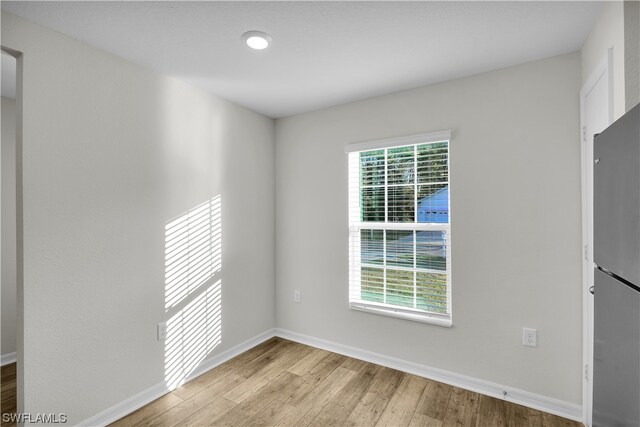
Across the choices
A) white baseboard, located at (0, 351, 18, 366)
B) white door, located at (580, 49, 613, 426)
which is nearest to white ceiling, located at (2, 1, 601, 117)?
white door, located at (580, 49, 613, 426)

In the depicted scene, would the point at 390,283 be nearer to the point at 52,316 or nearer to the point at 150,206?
the point at 150,206

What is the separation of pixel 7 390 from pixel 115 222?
160 cm

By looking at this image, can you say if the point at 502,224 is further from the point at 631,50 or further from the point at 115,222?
the point at 115,222

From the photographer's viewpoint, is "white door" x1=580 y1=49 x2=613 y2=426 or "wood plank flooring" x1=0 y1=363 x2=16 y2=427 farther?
"wood plank flooring" x1=0 y1=363 x2=16 y2=427

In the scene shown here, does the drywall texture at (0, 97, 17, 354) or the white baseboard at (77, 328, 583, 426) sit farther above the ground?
the drywall texture at (0, 97, 17, 354)

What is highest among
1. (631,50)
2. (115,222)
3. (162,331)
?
(631,50)

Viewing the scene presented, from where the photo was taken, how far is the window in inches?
97.4

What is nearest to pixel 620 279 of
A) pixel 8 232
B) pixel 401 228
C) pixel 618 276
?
pixel 618 276

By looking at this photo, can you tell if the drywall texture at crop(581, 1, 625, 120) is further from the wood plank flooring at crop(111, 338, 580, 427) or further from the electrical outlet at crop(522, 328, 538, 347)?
the wood plank flooring at crop(111, 338, 580, 427)

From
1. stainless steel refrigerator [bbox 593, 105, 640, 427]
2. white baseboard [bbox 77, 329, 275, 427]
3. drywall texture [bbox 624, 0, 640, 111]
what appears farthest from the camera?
white baseboard [bbox 77, 329, 275, 427]

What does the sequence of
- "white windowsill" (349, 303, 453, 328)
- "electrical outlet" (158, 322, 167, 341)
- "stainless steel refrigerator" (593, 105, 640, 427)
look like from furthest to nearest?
"white windowsill" (349, 303, 453, 328)
"electrical outlet" (158, 322, 167, 341)
"stainless steel refrigerator" (593, 105, 640, 427)

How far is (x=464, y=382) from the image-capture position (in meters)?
2.31

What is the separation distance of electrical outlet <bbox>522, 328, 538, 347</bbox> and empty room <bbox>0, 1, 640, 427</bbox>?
0.01 metres

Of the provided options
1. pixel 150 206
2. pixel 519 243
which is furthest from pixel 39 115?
pixel 519 243
